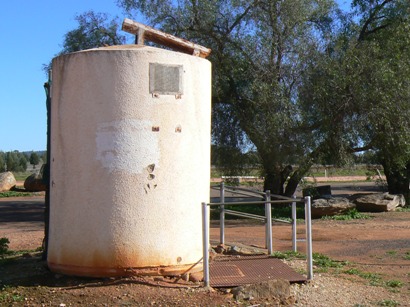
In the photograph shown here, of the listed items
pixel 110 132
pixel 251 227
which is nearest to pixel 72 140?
pixel 110 132

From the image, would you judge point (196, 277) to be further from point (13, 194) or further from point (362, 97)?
point (13, 194)

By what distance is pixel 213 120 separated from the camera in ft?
66.7

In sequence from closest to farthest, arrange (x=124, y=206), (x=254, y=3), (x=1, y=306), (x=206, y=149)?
(x=1, y=306)
(x=124, y=206)
(x=206, y=149)
(x=254, y=3)

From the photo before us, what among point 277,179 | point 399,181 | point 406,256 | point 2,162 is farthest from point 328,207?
point 2,162

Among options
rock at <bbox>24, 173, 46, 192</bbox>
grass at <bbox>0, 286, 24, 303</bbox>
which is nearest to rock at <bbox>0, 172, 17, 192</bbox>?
rock at <bbox>24, 173, 46, 192</bbox>

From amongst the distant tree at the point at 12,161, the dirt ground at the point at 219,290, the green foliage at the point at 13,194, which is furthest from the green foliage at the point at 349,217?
the distant tree at the point at 12,161

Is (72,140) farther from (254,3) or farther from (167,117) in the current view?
(254,3)

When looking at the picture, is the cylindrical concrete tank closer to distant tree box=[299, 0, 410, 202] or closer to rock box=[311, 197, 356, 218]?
distant tree box=[299, 0, 410, 202]

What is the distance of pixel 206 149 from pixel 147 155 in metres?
0.99

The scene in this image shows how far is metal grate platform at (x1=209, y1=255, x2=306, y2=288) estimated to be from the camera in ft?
25.5

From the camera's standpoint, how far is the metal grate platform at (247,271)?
7.76 m

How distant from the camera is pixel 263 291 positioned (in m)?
7.20

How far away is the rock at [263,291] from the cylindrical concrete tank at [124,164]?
3.20 feet

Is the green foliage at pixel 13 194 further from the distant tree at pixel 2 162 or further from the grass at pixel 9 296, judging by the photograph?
the grass at pixel 9 296
